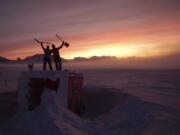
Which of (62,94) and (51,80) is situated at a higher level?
(51,80)

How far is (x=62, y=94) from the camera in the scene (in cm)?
1262

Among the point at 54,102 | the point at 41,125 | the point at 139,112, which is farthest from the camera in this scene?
the point at 139,112

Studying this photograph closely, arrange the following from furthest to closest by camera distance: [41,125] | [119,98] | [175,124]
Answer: [119,98]
[175,124]
[41,125]

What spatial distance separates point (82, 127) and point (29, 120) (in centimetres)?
234

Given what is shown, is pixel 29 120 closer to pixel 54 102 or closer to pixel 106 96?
pixel 54 102

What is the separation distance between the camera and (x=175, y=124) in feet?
39.4

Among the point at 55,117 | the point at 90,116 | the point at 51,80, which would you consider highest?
the point at 51,80

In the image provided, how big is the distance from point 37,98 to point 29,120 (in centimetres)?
159

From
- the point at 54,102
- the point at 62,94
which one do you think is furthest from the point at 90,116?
the point at 54,102

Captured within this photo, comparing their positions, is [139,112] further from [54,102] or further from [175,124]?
[54,102]

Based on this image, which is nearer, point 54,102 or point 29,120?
point 29,120

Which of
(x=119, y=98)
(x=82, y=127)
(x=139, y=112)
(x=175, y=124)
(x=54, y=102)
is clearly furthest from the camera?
(x=119, y=98)

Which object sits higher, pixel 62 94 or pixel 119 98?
pixel 62 94

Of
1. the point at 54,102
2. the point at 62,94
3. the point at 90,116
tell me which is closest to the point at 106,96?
the point at 90,116
